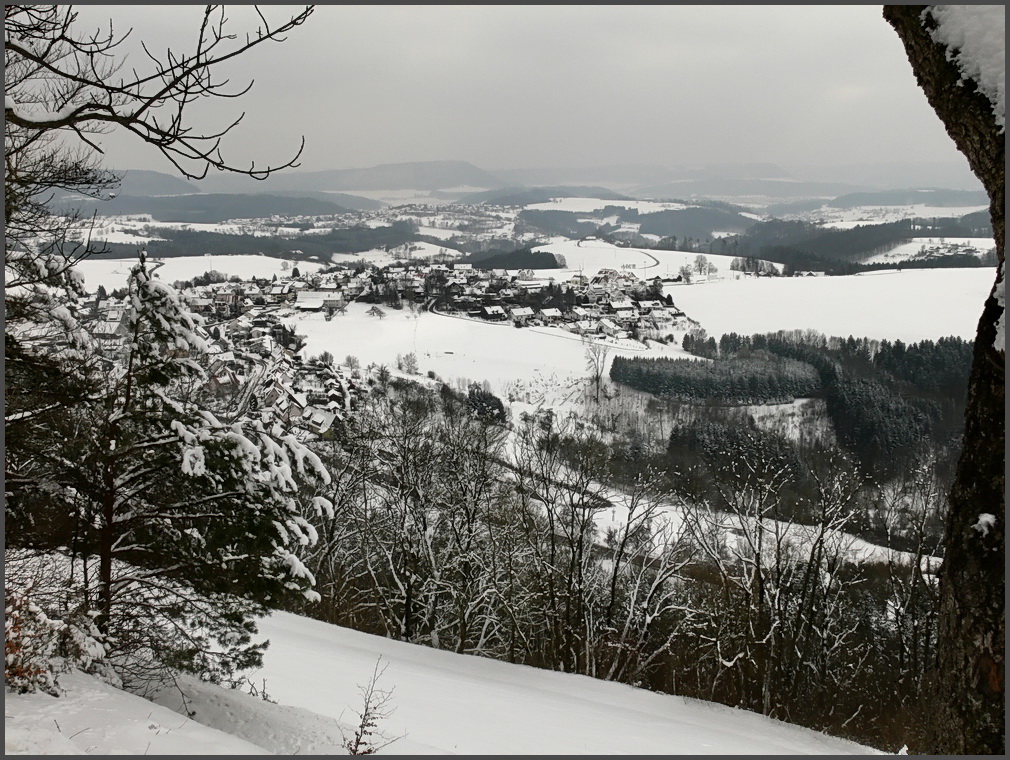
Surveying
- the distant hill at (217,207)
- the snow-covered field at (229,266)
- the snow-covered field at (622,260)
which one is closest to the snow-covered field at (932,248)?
the snow-covered field at (622,260)

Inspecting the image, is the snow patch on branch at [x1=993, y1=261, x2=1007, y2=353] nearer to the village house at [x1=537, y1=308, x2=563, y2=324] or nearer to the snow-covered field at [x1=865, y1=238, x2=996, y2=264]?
the village house at [x1=537, y1=308, x2=563, y2=324]

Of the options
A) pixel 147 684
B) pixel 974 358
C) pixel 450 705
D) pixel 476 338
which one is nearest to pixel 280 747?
pixel 147 684

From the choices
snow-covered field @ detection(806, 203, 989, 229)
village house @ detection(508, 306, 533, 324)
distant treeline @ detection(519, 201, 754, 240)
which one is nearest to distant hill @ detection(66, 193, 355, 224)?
village house @ detection(508, 306, 533, 324)

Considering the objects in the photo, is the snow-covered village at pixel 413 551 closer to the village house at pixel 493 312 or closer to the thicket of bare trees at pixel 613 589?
the thicket of bare trees at pixel 613 589

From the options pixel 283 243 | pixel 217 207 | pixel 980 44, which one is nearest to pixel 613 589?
pixel 980 44

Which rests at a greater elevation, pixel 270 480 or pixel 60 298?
pixel 60 298

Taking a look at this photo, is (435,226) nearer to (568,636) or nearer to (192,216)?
(192,216)
